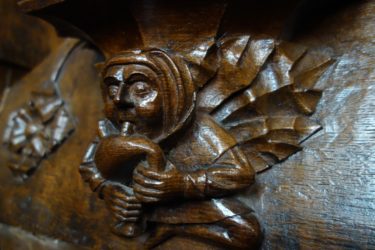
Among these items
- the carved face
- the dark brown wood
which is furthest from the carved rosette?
the carved face

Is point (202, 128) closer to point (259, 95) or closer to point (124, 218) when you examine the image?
point (259, 95)

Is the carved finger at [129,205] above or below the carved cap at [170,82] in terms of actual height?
below

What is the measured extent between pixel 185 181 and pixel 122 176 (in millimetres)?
143

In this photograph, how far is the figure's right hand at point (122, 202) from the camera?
805 mm

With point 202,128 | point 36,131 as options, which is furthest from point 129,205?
point 36,131

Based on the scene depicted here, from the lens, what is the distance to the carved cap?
2.44ft

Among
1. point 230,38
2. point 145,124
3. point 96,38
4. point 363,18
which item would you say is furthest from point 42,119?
point 363,18

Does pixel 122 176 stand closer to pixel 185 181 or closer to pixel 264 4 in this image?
pixel 185 181

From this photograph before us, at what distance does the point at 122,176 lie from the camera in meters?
0.82

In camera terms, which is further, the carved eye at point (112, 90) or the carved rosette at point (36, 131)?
the carved rosette at point (36, 131)

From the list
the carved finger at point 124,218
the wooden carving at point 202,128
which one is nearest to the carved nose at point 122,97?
the wooden carving at point 202,128

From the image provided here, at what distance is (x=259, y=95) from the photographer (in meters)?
0.80

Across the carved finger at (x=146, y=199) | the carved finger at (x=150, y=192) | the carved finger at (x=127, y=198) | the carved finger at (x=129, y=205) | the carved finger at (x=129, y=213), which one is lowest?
the carved finger at (x=129, y=213)

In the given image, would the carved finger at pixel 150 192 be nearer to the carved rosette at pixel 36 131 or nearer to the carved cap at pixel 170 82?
the carved cap at pixel 170 82
